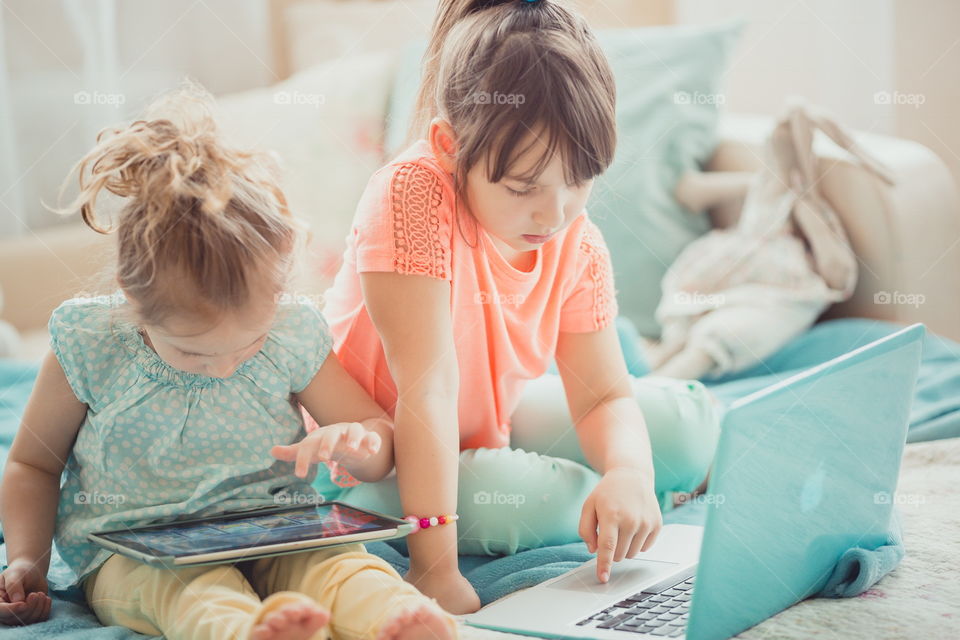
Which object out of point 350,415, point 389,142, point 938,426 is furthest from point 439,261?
point 389,142

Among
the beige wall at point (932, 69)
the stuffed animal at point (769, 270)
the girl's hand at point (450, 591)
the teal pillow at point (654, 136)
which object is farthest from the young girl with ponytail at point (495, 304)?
the beige wall at point (932, 69)

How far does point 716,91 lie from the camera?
1711 mm

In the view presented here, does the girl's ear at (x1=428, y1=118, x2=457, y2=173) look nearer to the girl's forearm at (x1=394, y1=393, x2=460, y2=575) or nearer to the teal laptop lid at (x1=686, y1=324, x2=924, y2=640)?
the girl's forearm at (x1=394, y1=393, x2=460, y2=575)

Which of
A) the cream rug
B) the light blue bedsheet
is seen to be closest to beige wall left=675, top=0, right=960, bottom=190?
the light blue bedsheet

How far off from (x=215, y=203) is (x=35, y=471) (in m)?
0.28

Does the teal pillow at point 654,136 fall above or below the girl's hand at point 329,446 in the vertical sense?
above

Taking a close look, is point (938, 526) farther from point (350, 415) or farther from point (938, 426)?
point (350, 415)

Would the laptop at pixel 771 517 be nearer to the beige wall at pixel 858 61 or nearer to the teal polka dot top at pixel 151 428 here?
the teal polka dot top at pixel 151 428

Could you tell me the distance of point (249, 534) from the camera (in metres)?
0.70

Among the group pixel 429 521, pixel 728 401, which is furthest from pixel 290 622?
pixel 728 401

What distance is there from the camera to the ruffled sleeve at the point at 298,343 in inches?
32.3

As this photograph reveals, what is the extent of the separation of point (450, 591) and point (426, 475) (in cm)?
9

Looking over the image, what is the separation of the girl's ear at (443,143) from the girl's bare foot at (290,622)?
1.30 ft

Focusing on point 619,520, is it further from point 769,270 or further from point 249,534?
point 769,270
